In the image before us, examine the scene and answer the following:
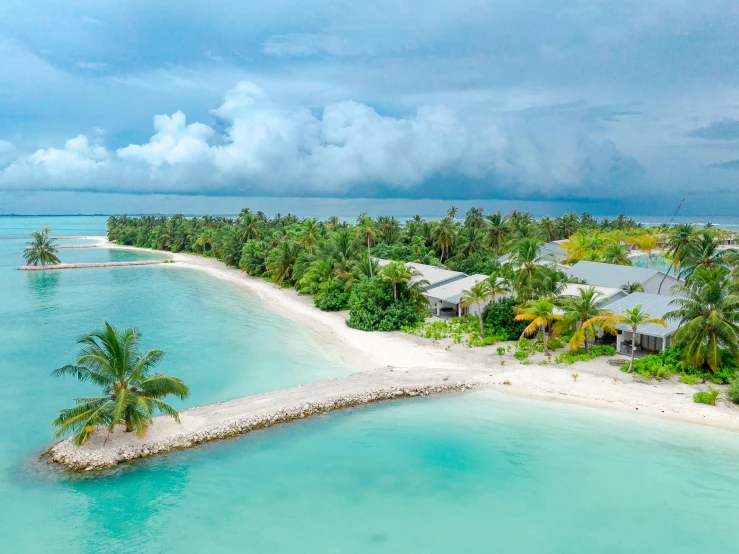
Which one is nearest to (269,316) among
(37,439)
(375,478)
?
(37,439)

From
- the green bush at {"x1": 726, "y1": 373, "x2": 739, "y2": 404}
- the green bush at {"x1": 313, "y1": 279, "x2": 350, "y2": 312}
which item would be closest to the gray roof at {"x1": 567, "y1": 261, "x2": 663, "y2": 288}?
the green bush at {"x1": 726, "y1": 373, "x2": 739, "y2": 404}

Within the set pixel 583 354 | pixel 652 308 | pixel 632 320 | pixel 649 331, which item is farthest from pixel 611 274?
pixel 632 320

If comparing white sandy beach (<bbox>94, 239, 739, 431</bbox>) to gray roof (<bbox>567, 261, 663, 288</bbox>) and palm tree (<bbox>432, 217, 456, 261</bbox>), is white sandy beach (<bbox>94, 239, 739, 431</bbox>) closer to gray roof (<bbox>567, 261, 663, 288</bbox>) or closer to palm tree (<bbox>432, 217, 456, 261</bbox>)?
gray roof (<bbox>567, 261, 663, 288</bbox>)

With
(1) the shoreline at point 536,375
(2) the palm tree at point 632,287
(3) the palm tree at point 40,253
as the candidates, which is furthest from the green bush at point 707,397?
(3) the palm tree at point 40,253

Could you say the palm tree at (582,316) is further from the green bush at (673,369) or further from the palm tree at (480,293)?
the palm tree at (480,293)

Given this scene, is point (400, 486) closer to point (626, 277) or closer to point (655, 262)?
point (626, 277)

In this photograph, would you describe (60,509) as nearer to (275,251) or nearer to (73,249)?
(275,251)

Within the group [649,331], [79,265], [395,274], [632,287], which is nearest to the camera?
[649,331]
